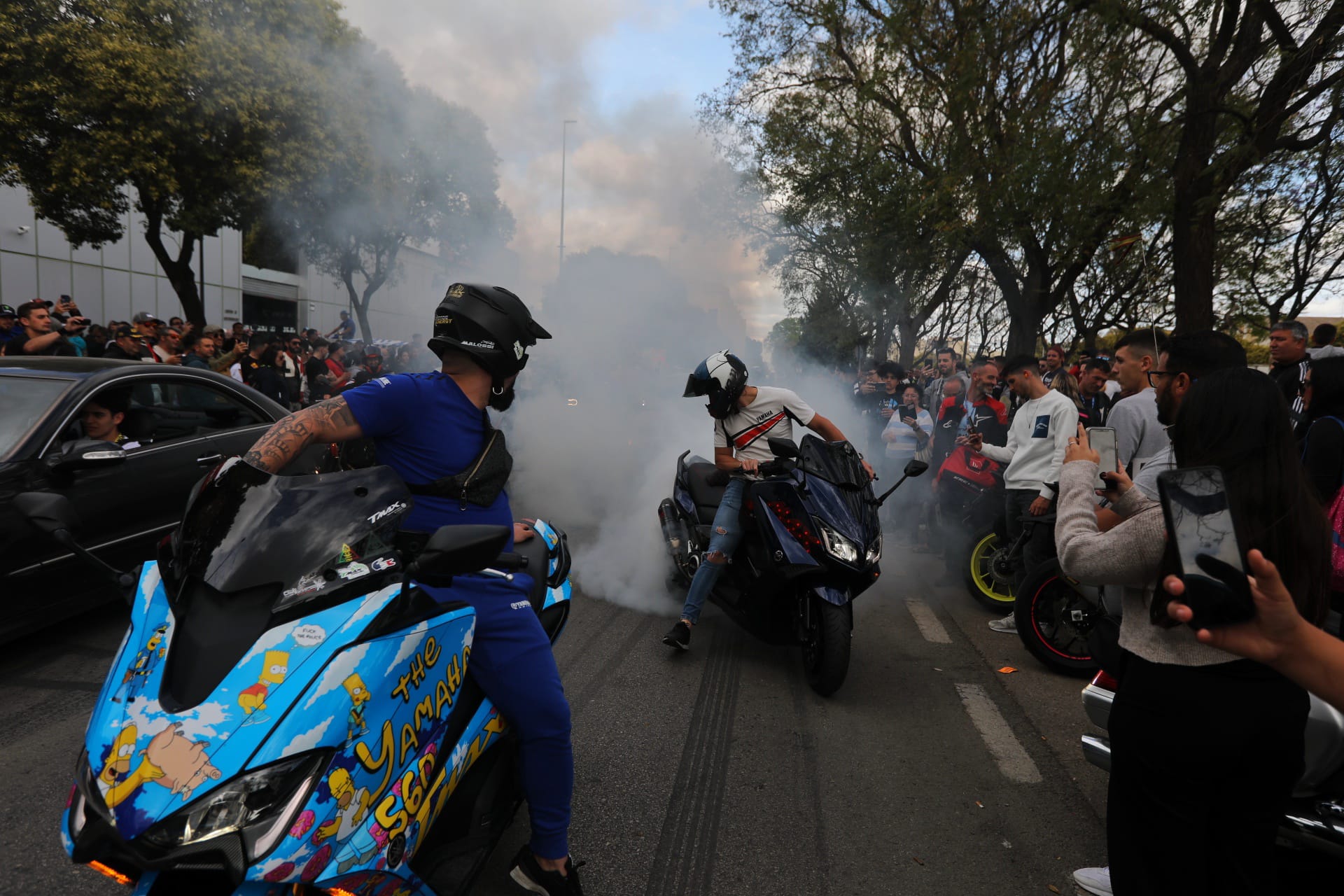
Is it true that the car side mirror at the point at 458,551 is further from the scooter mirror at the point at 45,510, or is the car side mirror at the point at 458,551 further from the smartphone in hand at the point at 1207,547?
the smartphone in hand at the point at 1207,547

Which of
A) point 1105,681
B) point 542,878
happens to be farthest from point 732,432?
point 542,878

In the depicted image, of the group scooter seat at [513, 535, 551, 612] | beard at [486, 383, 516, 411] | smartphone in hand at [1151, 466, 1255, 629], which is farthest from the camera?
scooter seat at [513, 535, 551, 612]

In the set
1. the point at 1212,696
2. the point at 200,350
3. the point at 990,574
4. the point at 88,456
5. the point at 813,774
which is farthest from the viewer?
the point at 200,350

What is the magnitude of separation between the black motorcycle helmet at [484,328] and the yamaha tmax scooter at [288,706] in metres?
0.47

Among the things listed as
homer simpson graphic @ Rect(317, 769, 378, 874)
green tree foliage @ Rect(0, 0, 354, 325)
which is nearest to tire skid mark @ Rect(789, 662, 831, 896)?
homer simpson graphic @ Rect(317, 769, 378, 874)

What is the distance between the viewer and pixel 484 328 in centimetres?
225

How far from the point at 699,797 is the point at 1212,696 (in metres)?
1.91

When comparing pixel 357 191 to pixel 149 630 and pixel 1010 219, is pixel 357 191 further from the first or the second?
pixel 149 630

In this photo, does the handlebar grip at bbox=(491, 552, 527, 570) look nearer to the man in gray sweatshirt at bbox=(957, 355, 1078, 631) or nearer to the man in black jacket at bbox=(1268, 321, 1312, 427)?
the man in gray sweatshirt at bbox=(957, 355, 1078, 631)

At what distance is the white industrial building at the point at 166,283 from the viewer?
2038 cm

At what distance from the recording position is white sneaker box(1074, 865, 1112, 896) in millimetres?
2562

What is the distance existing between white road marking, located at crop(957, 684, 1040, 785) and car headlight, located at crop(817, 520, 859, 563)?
1007mm

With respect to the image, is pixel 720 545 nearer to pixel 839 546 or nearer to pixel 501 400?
pixel 839 546

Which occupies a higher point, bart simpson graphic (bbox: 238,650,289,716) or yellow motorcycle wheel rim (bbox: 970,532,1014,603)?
bart simpson graphic (bbox: 238,650,289,716)
